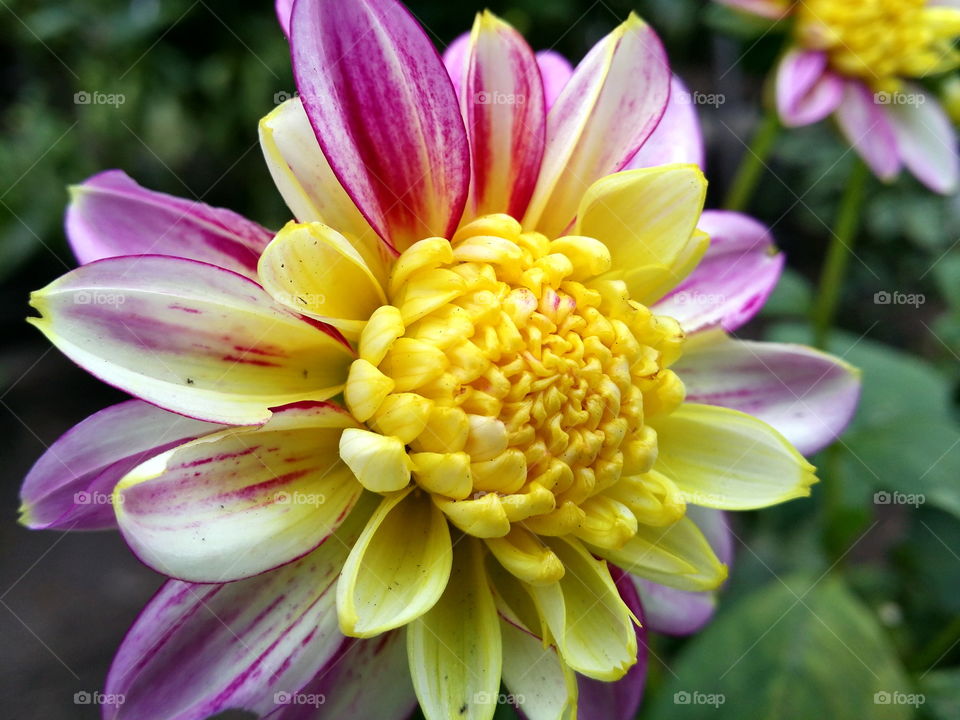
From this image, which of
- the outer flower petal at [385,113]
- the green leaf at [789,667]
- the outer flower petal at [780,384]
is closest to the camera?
the outer flower petal at [385,113]

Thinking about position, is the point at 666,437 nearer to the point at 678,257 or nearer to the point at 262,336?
the point at 678,257

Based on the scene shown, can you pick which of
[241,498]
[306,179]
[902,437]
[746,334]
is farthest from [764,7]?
[746,334]

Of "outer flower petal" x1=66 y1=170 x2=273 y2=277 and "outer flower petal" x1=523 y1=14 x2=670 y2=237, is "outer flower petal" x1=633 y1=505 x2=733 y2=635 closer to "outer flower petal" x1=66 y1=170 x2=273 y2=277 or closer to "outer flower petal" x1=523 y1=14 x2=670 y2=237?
"outer flower petal" x1=523 y1=14 x2=670 y2=237

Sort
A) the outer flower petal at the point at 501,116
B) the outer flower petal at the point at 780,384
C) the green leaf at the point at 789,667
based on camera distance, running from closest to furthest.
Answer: the outer flower petal at the point at 501,116
the outer flower petal at the point at 780,384
the green leaf at the point at 789,667

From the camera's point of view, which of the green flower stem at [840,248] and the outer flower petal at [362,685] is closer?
the outer flower petal at [362,685]

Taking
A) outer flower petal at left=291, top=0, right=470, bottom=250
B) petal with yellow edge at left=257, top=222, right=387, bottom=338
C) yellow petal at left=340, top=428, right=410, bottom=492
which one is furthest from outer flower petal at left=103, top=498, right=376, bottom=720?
outer flower petal at left=291, top=0, right=470, bottom=250

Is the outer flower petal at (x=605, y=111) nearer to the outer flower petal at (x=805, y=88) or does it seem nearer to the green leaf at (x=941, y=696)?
the outer flower petal at (x=805, y=88)

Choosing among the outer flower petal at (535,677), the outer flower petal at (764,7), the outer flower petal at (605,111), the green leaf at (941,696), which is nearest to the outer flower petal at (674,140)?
the outer flower petal at (605,111)
